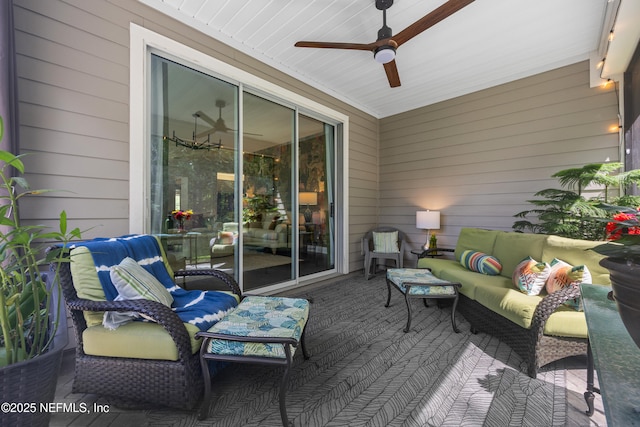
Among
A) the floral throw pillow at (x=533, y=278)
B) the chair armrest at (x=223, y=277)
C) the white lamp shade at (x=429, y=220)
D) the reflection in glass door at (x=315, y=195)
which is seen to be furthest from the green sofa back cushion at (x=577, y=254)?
the reflection in glass door at (x=315, y=195)

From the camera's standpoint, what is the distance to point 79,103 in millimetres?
2104

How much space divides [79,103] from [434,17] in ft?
9.57

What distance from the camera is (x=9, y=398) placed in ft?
3.37

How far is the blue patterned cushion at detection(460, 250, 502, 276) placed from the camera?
2.84 meters

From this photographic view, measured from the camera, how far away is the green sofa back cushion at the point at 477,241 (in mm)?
3116

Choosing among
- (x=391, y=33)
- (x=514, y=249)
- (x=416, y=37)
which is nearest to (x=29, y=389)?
(x=391, y=33)

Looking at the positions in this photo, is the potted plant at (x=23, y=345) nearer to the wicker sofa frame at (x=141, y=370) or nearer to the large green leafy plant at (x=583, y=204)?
the wicker sofa frame at (x=141, y=370)

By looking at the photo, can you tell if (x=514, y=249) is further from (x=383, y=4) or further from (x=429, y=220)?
(x=383, y=4)

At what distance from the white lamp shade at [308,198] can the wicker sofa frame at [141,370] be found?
8.80ft

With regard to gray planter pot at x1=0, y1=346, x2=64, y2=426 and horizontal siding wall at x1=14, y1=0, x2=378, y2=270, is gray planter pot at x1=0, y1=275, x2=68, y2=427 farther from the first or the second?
horizontal siding wall at x1=14, y1=0, x2=378, y2=270

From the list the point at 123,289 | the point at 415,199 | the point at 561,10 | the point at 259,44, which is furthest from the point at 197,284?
the point at 561,10

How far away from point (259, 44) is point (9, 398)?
343 centimetres

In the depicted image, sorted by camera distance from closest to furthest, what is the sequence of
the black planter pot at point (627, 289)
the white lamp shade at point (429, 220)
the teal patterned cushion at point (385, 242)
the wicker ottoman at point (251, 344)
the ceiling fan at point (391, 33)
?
the black planter pot at point (627, 289) < the wicker ottoman at point (251, 344) < the ceiling fan at point (391, 33) < the white lamp shade at point (429, 220) < the teal patterned cushion at point (385, 242)

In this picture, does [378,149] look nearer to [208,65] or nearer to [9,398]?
[208,65]
